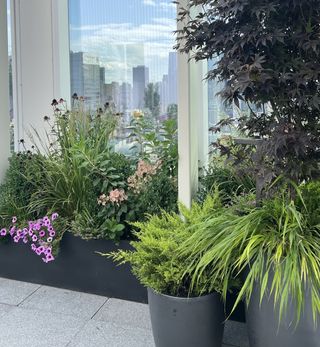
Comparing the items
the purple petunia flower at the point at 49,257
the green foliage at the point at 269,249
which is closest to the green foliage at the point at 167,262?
the green foliage at the point at 269,249

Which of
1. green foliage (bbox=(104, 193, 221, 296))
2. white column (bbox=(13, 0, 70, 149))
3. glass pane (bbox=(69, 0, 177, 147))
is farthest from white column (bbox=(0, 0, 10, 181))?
green foliage (bbox=(104, 193, 221, 296))

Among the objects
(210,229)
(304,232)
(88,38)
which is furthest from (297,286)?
(88,38)

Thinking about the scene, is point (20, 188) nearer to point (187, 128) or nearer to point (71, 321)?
point (71, 321)

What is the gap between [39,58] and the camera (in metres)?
3.79

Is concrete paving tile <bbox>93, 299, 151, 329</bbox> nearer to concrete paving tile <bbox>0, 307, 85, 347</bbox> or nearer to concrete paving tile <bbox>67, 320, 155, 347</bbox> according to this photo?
concrete paving tile <bbox>67, 320, 155, 347</bbox>

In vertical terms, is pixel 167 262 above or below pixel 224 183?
below

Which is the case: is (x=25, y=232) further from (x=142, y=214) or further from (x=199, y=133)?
(x=199, y=133)

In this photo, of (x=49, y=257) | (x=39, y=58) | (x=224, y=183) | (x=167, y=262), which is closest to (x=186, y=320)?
(x=167, y=262)

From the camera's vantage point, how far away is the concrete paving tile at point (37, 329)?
227cm

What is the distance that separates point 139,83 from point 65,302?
6.44 feet

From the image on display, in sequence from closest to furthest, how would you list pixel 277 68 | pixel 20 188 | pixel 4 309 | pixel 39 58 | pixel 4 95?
pixel 277 68, pixel 4 309, pixel 20 188, pixel 4 95, pixel 39 58

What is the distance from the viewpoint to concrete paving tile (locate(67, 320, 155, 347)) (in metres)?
2.24

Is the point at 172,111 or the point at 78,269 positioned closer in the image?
the point at 78,269

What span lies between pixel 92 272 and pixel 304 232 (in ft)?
5.02
